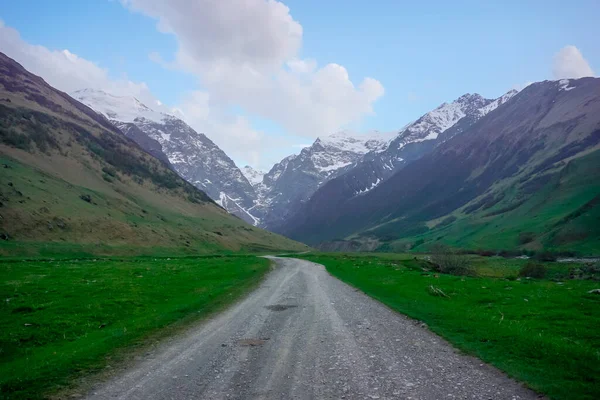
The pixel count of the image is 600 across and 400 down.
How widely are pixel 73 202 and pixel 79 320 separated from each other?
319ft

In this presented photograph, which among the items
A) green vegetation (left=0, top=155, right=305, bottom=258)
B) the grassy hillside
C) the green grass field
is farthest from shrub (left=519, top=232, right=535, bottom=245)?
the green grass field

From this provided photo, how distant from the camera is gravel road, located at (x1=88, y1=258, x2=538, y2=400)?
999 cm

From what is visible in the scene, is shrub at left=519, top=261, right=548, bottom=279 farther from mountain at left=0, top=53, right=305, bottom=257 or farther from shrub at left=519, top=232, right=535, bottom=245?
shrub at left=519, top=232, right=535, bottom=245

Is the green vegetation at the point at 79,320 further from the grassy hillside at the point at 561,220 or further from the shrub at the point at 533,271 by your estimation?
the grassy hillside at the point at 561,220

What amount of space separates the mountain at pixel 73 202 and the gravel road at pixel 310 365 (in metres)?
67.2

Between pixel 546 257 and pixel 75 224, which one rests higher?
pixel 546 257

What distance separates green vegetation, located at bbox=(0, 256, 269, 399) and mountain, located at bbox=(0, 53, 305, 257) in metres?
50.0

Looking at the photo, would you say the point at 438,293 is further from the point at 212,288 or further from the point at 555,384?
the point at 212,288

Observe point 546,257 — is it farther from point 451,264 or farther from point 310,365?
point 310,365

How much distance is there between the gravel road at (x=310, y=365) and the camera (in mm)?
9992

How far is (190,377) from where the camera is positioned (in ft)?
37.1

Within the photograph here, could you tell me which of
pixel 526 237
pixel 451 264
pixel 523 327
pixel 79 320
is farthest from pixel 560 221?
pixel 79 320

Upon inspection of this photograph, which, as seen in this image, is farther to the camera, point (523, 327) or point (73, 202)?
point (73, 202)

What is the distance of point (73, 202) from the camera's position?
334 ft
